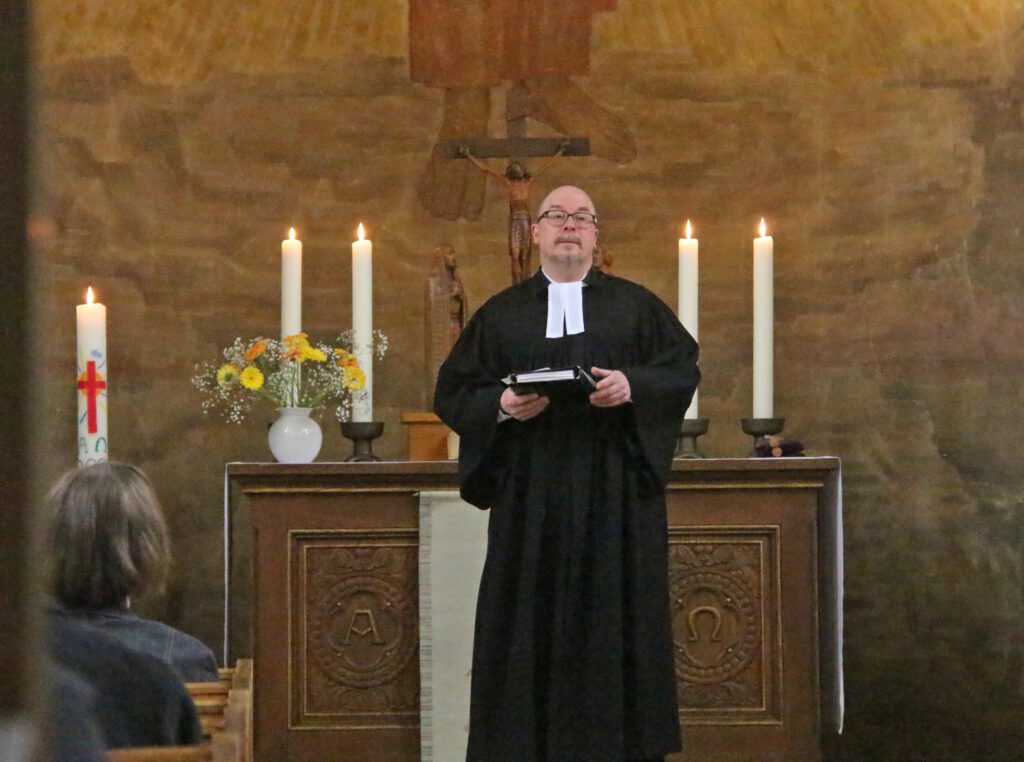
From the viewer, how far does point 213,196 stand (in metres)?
6.74

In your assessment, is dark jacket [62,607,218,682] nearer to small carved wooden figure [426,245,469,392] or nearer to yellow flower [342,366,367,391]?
yellow flower [342,366,367,391]

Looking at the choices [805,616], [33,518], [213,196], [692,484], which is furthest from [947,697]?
[33,518]

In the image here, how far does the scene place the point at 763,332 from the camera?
5656 millimetres

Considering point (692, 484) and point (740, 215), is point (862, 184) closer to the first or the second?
point (740, 215)

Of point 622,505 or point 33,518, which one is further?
point 622,505

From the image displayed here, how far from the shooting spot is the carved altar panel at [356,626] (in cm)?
527

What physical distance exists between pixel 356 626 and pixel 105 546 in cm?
326

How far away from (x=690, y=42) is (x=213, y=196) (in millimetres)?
Result: 2428

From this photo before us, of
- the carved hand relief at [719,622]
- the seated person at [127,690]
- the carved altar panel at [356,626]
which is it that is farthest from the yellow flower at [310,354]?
the seated person at [127,690]

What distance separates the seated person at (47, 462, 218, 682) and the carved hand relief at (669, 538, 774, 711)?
3379 millimetres

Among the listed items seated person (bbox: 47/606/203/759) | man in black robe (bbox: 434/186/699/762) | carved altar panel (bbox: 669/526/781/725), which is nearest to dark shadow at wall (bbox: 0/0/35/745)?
seated person (bbox: 47/606/203/759)

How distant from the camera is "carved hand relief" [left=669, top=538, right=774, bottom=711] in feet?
17.3

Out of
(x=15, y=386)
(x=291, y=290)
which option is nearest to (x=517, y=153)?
(x=291, y=290)

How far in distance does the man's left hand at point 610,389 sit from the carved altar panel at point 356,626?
1.32 metres
